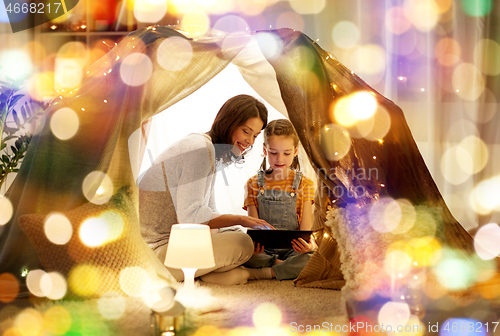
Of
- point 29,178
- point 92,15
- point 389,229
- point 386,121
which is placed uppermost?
point 92,15

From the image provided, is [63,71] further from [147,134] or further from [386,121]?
[386,121]

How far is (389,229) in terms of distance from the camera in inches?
55.7

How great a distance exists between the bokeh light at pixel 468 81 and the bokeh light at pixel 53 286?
8.18 feet

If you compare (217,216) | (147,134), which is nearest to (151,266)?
(217,216)

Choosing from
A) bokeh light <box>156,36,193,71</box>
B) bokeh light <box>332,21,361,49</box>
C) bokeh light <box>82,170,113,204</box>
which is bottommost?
bokeh light <box>82,170,113,204</box>

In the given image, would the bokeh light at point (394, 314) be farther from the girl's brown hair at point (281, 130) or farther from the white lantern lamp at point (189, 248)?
the girl's brown hair at point (281, 130)

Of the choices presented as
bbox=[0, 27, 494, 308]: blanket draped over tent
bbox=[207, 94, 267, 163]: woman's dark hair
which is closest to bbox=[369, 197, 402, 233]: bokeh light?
bbox=[0, 27, 494, 308]: blanket draped over tent

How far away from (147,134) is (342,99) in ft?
3.59

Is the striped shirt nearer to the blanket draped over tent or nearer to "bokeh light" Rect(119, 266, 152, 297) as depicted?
the blanket draped over tent

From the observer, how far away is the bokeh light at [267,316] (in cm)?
120

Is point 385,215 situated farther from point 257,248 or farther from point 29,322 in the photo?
point 29,322

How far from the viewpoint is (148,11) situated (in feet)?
8.71

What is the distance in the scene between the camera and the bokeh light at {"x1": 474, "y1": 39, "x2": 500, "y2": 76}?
2494 mm

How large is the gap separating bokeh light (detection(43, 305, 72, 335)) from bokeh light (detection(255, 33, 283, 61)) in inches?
49.4
